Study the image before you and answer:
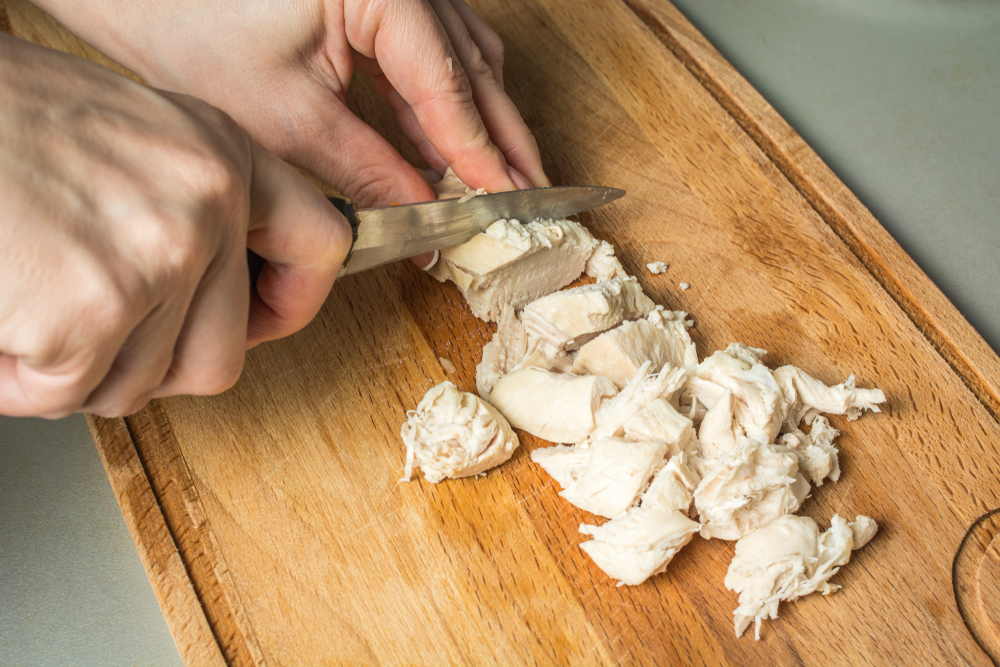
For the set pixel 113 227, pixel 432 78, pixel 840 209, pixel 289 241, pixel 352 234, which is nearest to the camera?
pixel 113 227

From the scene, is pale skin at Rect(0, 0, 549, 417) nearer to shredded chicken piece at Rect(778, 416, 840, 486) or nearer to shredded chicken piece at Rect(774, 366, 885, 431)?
shredded chicken piece at Rect(774, 366, 885, 431)

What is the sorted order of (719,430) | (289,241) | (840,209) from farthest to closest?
(840,209)
(719,430)
(289,241)

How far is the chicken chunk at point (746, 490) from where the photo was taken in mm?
1541

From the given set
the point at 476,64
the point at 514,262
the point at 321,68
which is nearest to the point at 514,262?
the point at 514,262

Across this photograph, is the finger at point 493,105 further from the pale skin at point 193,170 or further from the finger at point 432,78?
the finger at point 432,78

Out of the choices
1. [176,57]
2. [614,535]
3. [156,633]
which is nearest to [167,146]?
[176,57]

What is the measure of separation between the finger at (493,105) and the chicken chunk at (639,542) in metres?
0.98

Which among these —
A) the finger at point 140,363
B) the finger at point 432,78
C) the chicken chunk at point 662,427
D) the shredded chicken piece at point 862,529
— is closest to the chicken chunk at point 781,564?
the shredded chicken piece at point 862,529

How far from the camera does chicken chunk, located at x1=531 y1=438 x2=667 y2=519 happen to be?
1555mm

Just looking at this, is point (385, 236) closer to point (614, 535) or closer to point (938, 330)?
point (614, 535)

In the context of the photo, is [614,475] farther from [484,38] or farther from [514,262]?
[484,38]

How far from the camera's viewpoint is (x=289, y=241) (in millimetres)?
1295

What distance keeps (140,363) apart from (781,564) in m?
1.33

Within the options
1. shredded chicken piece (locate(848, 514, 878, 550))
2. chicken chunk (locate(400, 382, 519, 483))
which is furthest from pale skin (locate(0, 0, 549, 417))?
shredded chicken piece (locate(848, 514, 878, 550))
